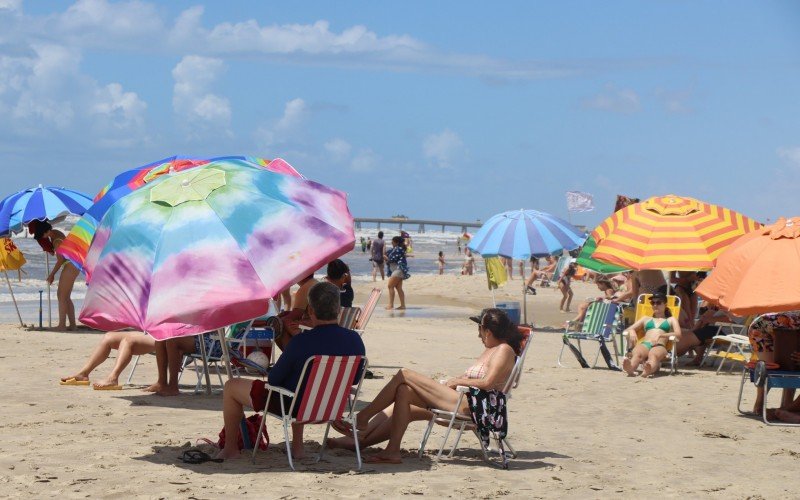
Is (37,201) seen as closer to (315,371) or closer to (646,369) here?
(646,369)

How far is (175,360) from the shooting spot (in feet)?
32.1

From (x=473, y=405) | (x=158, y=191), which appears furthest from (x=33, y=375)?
(x=473, y=405)

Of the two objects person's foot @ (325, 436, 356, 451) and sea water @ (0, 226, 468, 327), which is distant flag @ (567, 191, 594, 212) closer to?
sea water @ (0, 226, 468, 327)

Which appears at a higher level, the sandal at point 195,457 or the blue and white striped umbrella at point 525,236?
the blue and white striped umbrella at point 525,236

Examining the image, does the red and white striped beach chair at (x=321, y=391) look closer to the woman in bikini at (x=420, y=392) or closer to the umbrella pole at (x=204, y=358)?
the woman in bikini at (x=420, y=392)

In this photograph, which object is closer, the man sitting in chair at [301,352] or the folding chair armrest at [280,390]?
the folding chair armrest at [280,390]

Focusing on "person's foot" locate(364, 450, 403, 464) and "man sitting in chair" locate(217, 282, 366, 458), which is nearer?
"man sitting in chair" locate(217, 282, 366, 458)

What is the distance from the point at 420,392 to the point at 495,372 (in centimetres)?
49

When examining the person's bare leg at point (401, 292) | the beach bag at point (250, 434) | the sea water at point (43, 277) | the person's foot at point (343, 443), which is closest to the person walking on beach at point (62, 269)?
the sea water at point (43, 277)

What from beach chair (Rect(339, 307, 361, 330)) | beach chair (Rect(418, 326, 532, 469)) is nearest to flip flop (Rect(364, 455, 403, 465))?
beach chair (Rect(418, 326, 532, 469))

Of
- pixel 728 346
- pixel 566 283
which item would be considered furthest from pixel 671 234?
pixel 566 283

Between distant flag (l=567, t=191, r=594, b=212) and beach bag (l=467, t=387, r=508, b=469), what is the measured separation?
30569 mm

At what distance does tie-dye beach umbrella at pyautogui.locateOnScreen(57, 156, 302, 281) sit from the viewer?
27.9 ft

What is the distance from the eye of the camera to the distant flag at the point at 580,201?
37406mm
